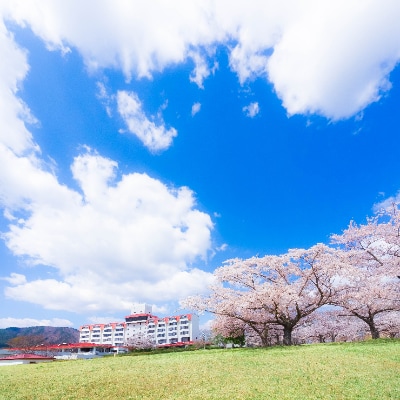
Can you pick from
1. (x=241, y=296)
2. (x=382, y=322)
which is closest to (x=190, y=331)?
(x=382, y=322)

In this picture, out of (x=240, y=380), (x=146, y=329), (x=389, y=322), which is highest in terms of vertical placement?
(x=146, y=329)

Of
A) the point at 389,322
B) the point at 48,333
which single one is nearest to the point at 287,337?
the point at 389,322

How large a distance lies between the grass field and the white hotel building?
327ft

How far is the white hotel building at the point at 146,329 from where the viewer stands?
370 ft

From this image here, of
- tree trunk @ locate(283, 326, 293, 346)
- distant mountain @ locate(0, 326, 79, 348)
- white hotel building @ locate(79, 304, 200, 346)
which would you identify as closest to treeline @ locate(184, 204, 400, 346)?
tree trunk @ locate(283, 326, 293, 346)

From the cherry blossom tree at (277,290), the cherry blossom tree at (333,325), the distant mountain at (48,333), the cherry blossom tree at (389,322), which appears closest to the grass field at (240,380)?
the cherry blossom tree at (277,290)

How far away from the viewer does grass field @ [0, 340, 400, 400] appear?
9797mm

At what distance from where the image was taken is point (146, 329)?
390 feet

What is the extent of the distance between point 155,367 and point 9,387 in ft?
20.2

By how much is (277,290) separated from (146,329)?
352 ft

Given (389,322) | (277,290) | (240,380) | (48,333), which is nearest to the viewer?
(240,380)

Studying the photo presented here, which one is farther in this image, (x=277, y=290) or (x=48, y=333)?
(x=48, y=333)

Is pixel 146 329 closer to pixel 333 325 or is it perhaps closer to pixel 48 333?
pixel 48 333

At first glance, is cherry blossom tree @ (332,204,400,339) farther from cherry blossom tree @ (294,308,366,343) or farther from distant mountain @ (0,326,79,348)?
distant mountain @ (0,326,79,348)
